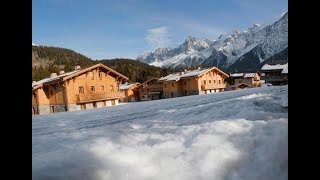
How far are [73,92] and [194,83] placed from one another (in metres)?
21.4

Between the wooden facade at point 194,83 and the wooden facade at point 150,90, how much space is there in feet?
8.38

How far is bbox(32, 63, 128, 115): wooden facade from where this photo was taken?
37.2 metres

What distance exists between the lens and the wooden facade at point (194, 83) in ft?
168

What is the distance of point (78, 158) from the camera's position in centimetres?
254

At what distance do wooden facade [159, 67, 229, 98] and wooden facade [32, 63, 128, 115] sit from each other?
49.5 feet

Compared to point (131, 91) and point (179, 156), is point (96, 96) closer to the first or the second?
point (131, 91)

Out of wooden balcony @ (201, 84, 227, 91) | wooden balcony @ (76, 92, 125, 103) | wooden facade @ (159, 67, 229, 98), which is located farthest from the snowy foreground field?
wooden balcony @ (201, 84, 227, 91)

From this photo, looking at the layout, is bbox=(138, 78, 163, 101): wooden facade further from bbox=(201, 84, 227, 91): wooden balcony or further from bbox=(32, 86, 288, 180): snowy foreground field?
bbox=(32, 86, 288, 180): snowy foreground field

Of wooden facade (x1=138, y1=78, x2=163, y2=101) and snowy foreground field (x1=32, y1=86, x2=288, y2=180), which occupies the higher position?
wooden facade (x1=138, y1=78, x2=163, y2=101)

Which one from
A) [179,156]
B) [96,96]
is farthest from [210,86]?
[179,156]

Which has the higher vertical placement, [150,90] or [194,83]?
[194,83]

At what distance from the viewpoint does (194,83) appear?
52.0m
